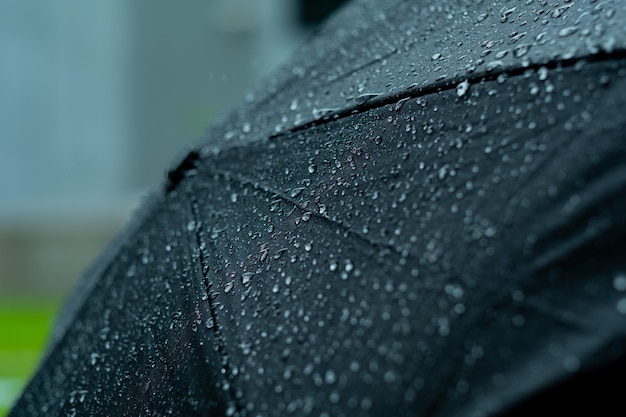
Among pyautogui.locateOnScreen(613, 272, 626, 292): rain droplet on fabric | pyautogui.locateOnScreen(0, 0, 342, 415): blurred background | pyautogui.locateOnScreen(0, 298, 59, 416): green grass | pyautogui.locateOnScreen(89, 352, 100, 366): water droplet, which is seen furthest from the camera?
pyautogui.locateOnScreen(0, 0, 342, 415): blurred background

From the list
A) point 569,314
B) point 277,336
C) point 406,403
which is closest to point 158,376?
point 277,336

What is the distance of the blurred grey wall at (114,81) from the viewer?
982 centimetres

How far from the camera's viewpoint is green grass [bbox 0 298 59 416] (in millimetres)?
4859

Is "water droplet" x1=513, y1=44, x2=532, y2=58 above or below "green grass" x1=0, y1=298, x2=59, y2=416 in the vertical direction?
below

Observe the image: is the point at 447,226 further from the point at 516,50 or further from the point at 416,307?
the point at 516,50

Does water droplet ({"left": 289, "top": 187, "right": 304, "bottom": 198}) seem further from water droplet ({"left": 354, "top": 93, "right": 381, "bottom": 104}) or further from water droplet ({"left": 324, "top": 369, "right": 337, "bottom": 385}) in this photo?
water droplet ({"left": 324, "top": 369, "right": 337, "bottom": 385})

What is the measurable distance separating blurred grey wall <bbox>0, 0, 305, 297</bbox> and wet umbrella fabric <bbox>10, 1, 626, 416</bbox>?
828 cm

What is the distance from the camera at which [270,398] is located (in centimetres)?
102

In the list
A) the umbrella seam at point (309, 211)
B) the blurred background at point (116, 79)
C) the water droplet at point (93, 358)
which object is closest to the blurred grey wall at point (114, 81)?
the blurred background at point (116, 79)

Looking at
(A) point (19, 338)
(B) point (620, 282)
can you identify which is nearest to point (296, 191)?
(B) point (620, 282)

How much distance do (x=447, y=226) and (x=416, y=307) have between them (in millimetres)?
100

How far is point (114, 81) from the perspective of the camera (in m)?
10.1

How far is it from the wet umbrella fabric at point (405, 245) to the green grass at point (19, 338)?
9.26 feet

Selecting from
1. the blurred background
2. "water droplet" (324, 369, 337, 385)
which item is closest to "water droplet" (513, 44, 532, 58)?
"water droplet" (324, 369, 337, 385)
